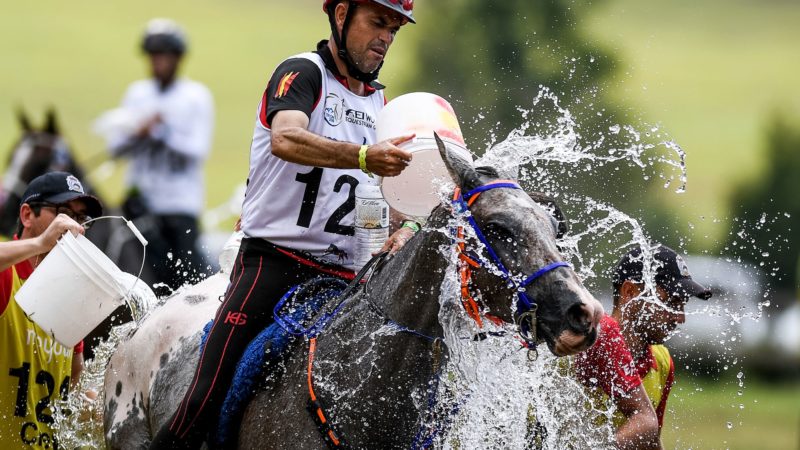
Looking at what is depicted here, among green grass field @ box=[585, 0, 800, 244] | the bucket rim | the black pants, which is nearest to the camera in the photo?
the black pants

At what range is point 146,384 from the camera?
21.1 feet

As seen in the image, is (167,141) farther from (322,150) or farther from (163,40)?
(322,150)

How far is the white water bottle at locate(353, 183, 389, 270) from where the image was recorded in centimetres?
566

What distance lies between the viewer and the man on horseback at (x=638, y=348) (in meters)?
5.99

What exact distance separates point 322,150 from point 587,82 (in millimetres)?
14946

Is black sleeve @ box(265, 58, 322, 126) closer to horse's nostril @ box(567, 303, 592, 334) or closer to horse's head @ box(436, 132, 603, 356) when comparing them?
horse's head @ box(436, 132, 603, 356)

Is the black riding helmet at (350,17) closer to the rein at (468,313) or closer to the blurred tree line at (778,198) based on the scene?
the rein at (468,313)

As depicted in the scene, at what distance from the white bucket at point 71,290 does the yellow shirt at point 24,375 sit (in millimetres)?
441

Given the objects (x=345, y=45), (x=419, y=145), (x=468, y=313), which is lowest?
(x=468, y=313)

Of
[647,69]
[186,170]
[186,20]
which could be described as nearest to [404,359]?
[186,170]

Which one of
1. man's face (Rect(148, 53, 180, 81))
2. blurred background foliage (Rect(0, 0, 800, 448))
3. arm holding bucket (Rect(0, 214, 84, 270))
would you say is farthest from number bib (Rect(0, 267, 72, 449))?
man's face (Rect(148, 53, 180, 81))

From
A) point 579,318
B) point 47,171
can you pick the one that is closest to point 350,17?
point 579,318

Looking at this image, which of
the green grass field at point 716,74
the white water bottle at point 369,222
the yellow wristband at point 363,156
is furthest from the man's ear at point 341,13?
the green grass field at point 716,74

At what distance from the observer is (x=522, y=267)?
4613 mm
